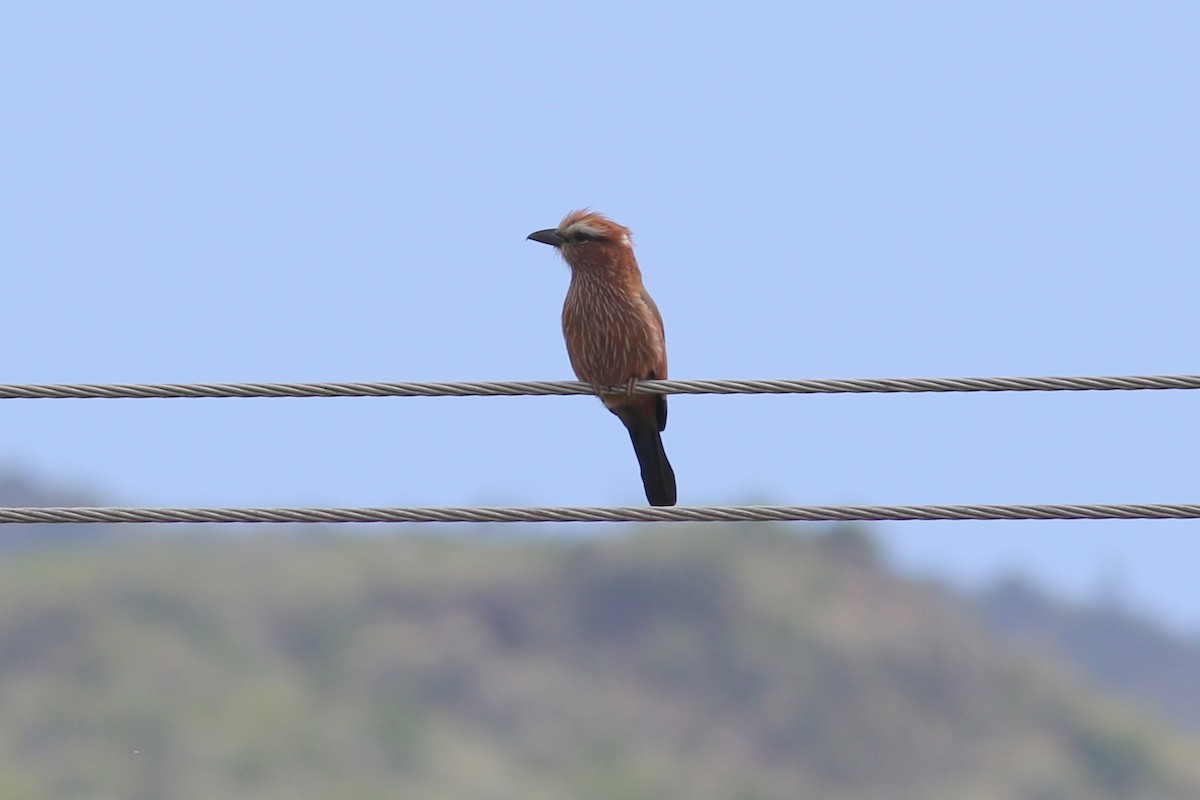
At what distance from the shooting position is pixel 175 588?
31.8 meters

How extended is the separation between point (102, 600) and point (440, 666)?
7470 millimetres

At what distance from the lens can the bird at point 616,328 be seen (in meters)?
7.12

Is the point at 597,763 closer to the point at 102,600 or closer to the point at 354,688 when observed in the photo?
the point at 354,688

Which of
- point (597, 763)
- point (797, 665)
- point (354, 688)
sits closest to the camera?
point (597, 763)

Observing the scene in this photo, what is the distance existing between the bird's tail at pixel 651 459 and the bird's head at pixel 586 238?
60 cm

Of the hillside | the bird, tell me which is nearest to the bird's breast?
the bird

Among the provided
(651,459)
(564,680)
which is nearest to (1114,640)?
(564,680)

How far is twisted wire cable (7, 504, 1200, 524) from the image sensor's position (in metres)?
5.09

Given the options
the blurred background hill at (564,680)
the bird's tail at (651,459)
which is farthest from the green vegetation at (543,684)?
the bird's tail at (651,459)

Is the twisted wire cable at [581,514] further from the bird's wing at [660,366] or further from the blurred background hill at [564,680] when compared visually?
the blurred background hill at [564,680]

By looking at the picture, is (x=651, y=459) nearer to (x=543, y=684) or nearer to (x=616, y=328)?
(x=616, y=328)

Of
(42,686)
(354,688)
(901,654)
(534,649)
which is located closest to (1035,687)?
(901,654)

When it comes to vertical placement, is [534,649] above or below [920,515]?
below

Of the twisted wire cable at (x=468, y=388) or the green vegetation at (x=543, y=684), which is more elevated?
the twisted wire cable at (x=468, y=388)
